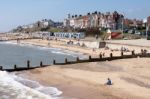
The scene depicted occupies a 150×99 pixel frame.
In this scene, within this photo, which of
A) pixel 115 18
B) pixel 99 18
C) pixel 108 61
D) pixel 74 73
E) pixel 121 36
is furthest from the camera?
pixel 99 18

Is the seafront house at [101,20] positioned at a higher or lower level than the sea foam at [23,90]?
higher

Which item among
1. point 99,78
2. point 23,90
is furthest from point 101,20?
point 23,90

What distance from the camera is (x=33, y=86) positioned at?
3028cm

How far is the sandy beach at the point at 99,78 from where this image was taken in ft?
87.0

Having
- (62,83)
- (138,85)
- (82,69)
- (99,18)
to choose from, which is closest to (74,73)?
(82,69)

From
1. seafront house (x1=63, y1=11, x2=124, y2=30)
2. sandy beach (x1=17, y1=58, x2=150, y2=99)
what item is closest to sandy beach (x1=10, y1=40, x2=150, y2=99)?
sandy beach (x1=17, y1=58, x2=150, y2=99)

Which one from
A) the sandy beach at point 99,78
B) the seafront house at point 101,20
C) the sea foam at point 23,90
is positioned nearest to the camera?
the sea foam at point 23,90

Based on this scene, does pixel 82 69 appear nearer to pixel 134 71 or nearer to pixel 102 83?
pixel 134 71

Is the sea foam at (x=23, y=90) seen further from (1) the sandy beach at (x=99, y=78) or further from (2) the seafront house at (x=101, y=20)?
(2) the seafront house at (x=101, y=20)

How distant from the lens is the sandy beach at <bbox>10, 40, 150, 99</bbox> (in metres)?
26.5

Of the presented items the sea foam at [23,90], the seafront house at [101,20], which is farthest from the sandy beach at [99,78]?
the seafront house at [101,20]

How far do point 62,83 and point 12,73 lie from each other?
8357 mm

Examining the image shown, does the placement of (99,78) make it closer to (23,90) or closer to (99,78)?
(99,78)

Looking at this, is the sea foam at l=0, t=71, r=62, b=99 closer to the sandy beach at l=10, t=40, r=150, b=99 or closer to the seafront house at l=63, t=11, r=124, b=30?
the sandy beach at l=10, t=40, r=150, b=99
